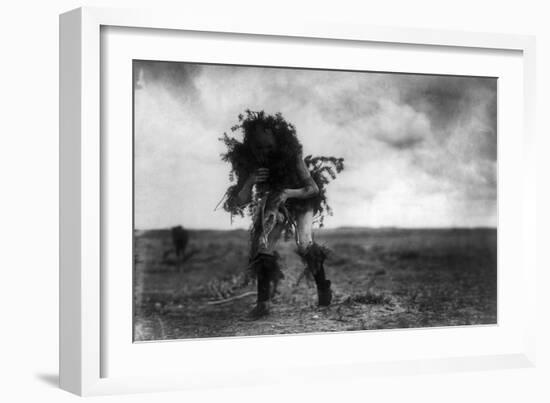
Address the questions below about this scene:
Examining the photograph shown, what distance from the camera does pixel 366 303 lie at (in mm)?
8461

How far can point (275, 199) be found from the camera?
27.1 ft

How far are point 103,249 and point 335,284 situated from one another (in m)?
1.91

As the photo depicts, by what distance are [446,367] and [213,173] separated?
2.55 metres

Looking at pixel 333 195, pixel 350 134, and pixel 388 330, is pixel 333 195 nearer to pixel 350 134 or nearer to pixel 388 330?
pixel 350 134

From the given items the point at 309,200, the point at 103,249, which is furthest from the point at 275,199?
the point at 103,249

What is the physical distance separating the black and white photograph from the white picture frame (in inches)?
9.0

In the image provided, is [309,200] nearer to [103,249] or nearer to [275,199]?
[275,199]

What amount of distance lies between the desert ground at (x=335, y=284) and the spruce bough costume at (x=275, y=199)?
0.27 feet

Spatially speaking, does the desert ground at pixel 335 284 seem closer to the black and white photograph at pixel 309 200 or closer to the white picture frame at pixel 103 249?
the black and white photograph at pixel 309 200

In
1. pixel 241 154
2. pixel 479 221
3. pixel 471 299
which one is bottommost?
pixel 471 299

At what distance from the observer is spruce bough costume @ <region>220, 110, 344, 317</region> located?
8.13 m

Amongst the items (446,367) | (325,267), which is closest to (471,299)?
(446,367)

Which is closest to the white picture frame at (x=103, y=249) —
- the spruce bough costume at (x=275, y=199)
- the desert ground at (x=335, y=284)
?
the desert ground at (x=335, y=284)

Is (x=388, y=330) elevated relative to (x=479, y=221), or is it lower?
lower
